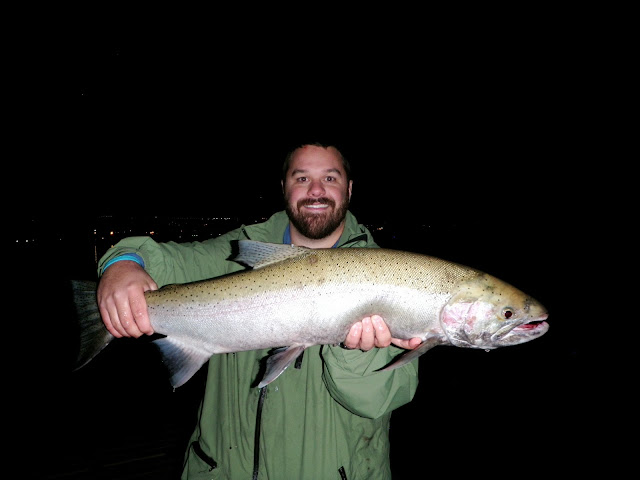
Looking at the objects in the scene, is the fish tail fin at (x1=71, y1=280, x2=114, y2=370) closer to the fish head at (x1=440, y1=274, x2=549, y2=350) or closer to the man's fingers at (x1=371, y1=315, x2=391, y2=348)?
the man's fingers at (x1=371, y1=315, x2=391, y2=348)

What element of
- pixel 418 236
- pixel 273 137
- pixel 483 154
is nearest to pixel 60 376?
pixel 418 236

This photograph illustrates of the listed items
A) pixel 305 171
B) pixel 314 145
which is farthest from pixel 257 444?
pixel 314 145

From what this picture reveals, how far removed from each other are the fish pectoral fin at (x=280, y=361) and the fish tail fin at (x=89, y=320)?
96 centimetres

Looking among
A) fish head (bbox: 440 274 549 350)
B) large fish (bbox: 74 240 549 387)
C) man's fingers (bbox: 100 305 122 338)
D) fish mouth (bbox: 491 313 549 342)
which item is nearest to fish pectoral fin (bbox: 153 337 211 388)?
large fish (bbox: 74 240 549 387)

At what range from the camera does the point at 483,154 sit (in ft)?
132

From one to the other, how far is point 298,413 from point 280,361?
1.42ft

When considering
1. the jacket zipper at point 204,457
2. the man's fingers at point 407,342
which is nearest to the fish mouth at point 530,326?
the man's fingers at point 407,342

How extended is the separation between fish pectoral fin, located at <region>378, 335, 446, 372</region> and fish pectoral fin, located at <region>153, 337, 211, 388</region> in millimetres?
1038

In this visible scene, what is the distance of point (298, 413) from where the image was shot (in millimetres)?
1969

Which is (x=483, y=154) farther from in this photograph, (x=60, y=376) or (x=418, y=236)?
(x=60, y=376)

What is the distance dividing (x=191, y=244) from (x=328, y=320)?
3.88ft

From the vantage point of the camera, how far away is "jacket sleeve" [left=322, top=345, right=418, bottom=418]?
1770mm

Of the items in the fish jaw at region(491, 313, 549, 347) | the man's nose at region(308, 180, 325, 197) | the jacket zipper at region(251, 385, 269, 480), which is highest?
the man's nose at region(308, 180, 325, 197)

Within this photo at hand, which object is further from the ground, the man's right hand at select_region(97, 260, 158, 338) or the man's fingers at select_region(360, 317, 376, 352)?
the man's right hand at select_region(97, 260, 158, 338)
